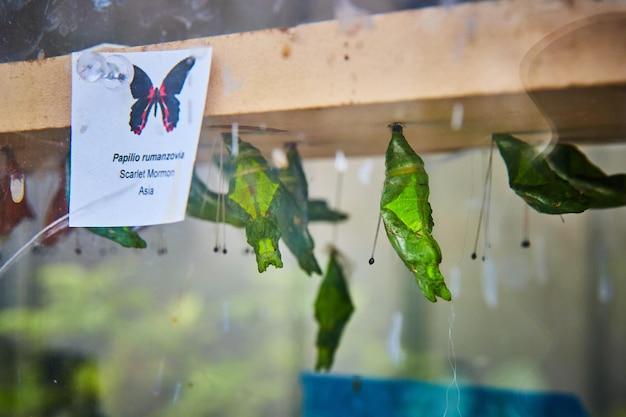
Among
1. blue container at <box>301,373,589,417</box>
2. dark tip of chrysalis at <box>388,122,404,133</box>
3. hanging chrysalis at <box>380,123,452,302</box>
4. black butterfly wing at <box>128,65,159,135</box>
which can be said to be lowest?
blue container at <box>301,373,589,417</box>

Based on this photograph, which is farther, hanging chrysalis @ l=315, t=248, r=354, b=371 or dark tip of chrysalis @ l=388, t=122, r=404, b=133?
hanging chrysalis @ l=315, t=248, r=354, b=371

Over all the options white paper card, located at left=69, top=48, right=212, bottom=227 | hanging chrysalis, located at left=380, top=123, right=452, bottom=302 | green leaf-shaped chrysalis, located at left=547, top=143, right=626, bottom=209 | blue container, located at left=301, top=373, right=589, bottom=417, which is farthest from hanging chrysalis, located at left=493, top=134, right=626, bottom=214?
blue container, located at left=301, top=373, right=589, bottom=417

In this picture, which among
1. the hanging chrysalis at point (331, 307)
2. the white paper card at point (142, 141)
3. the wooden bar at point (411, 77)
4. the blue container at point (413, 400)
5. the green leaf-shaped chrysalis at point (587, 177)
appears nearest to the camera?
the wooden bar at point (411, 77)

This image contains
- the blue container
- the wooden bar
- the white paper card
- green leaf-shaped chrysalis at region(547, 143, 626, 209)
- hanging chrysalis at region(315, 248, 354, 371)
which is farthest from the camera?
the blue container

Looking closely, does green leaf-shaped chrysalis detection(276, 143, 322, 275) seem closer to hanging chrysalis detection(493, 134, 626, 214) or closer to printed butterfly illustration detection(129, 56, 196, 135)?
printed butterfly illustration detection(129, 56, 196, 135)

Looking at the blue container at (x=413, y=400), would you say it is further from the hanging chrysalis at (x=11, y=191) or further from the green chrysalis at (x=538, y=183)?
the hanging chrysalis at (x=11, y=191)

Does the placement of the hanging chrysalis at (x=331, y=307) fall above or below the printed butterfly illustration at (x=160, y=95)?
below

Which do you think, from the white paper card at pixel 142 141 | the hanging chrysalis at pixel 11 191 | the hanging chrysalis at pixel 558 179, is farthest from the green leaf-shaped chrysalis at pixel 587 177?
the hanging chrysalis at pixel 11 191

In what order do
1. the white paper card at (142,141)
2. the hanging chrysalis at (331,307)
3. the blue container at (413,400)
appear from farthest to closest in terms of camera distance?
the blue container at (413,400) < the hanging chrysalis at (331,307) < the white paper card at (142,141)
